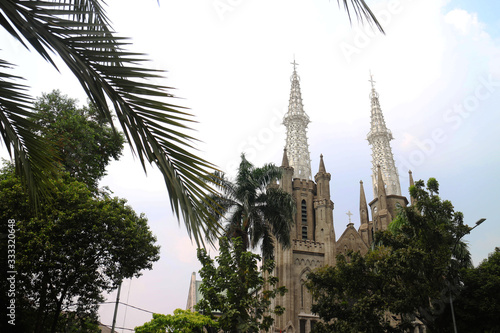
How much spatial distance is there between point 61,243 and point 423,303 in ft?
54.9

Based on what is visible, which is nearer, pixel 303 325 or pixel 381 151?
pixel 303 325

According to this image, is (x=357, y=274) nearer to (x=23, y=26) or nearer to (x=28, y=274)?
(x=28, y=274)

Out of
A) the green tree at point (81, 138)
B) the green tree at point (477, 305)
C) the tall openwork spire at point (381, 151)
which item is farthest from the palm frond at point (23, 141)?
the tall openwork spire at point (381, 151)

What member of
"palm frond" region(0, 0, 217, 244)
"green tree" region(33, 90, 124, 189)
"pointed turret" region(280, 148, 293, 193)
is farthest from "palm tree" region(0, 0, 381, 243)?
"pointed turret" region(280, 148, 293, 193)

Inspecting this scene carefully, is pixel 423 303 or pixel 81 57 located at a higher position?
pixel 423 303

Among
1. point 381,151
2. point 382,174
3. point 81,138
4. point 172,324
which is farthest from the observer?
point 381,151

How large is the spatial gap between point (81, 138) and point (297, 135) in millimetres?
38417

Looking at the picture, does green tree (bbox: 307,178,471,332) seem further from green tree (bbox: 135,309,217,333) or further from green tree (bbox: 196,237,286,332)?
green tree (bbox: 135,309,217,333)

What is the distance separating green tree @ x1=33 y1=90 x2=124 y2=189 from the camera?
19.2 metres

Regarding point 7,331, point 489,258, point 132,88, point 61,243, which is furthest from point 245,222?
point 132,88

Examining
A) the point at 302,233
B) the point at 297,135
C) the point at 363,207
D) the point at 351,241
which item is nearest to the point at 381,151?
the point at 363,207

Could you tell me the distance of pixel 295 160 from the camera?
173 feet

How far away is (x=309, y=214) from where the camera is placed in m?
46.6

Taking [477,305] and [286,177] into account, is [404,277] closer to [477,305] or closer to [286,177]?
[477,305]
